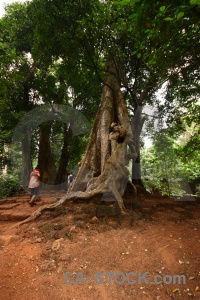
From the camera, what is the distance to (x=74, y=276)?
298 centimetres

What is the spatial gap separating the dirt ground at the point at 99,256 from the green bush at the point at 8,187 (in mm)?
7277

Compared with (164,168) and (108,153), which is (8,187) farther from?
(164,168)

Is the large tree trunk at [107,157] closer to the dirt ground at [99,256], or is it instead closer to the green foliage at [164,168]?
the dirt ground at [99,256]

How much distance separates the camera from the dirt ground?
272cm

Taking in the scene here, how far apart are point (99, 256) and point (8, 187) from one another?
10.1 metres

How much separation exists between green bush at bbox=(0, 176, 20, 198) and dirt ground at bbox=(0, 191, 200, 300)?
7.28 meters

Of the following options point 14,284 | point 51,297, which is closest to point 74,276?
point 51,297

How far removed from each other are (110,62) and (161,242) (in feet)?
23.8

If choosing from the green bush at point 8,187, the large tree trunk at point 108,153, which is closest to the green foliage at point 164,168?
the large tree trunk at point 108,153

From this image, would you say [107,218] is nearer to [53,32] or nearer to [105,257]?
[105,257]

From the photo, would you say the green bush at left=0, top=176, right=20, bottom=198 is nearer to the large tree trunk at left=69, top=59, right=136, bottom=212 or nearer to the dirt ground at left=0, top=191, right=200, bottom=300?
the large tree trunk at left=69, top=59, right=136, bottom=212

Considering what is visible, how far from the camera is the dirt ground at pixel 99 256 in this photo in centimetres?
272

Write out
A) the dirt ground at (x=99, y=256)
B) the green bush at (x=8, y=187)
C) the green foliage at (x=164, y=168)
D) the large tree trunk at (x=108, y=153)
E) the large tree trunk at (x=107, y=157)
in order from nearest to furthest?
the dirt ground at (x=99, y=256) < the large tree trunk at (x=107, y=157) < the large tree trunk at (x=108, y=153) < the green bush at (x=8, y=187) < the green foliage at (x=164, y=168)

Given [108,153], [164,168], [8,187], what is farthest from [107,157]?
[164,168]
